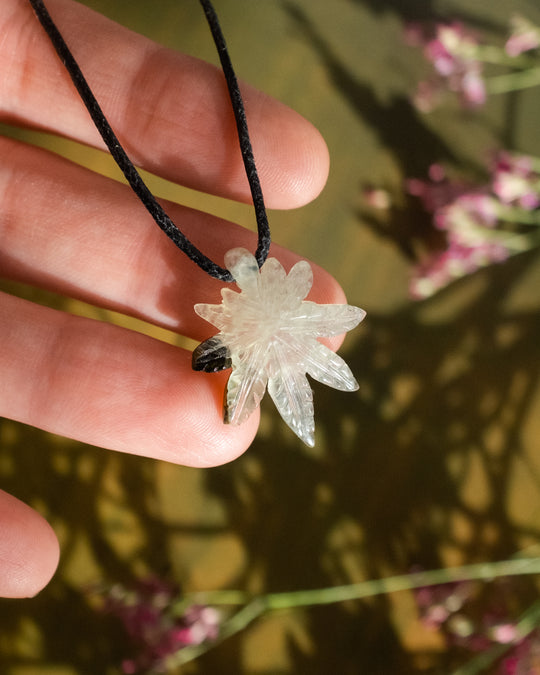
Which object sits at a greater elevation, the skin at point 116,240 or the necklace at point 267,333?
the skin at point 116,240

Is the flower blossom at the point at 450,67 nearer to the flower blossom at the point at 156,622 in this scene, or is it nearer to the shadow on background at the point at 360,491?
the shadow on background at the point at 360,491

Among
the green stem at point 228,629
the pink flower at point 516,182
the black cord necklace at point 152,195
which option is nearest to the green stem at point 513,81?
the pink flower at point 516,182

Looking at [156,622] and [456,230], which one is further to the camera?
Answer: [456,230]

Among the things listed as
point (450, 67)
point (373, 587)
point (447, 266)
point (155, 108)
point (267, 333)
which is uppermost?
point (450, 67)

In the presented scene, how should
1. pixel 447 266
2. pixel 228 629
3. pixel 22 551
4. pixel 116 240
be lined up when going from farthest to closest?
pixel 447 266, pixel 228 629, pixel 116 240, pixel 22 551

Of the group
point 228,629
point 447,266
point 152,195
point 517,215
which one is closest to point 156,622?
point 228,629

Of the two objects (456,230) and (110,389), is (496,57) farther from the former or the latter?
(110,389)
